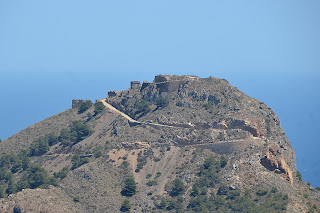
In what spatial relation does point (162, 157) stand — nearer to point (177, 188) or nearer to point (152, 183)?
point (152, 183)

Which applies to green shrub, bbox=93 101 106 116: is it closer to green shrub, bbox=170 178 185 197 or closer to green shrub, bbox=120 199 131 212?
green shrub, bbox=170 178 185 197

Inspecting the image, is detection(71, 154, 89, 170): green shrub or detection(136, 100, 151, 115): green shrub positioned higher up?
detection(136, 100, 151, 115): green shrub

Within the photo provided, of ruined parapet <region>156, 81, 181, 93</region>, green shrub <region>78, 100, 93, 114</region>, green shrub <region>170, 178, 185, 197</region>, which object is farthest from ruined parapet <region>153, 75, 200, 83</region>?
green shrub <region>170, 178, 185, 197</region>

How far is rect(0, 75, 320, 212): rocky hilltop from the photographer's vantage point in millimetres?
94500

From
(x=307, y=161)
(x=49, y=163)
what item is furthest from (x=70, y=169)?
(x=307, y=161)

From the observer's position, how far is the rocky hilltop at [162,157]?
310 ft

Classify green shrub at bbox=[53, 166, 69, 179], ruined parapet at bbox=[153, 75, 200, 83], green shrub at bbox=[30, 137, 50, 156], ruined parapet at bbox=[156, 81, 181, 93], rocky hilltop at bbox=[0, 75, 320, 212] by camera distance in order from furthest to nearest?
ruined parapet at bbox=[153, 75, 200, 83]
ruined parapet at bbox=[156, 81, 181, 93]
green shrub at bbox=[30, 137, 50, 156]
green shrub at bbox=[53, 166, 69, 179]
rocky hilltop at bbox=[0, 75, 320, 212]

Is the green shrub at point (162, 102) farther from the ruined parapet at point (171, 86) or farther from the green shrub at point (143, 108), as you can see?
the ruined parapet at point (171, 86)

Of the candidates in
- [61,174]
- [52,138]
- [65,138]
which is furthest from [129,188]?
[52,138]

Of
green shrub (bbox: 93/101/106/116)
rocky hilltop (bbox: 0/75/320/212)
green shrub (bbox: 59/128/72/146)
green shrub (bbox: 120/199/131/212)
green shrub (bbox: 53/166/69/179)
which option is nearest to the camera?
rocky hilltop (bbox: 0/75/320/212)

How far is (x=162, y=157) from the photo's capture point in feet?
357

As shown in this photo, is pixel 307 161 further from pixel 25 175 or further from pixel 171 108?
pixel 25 175

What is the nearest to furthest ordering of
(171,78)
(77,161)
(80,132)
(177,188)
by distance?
1. (177,188)
2. (77,161)
3. (80,132)
4. (171,78)

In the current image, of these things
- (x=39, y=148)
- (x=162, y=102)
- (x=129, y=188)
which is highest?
(x=162, y=102)
